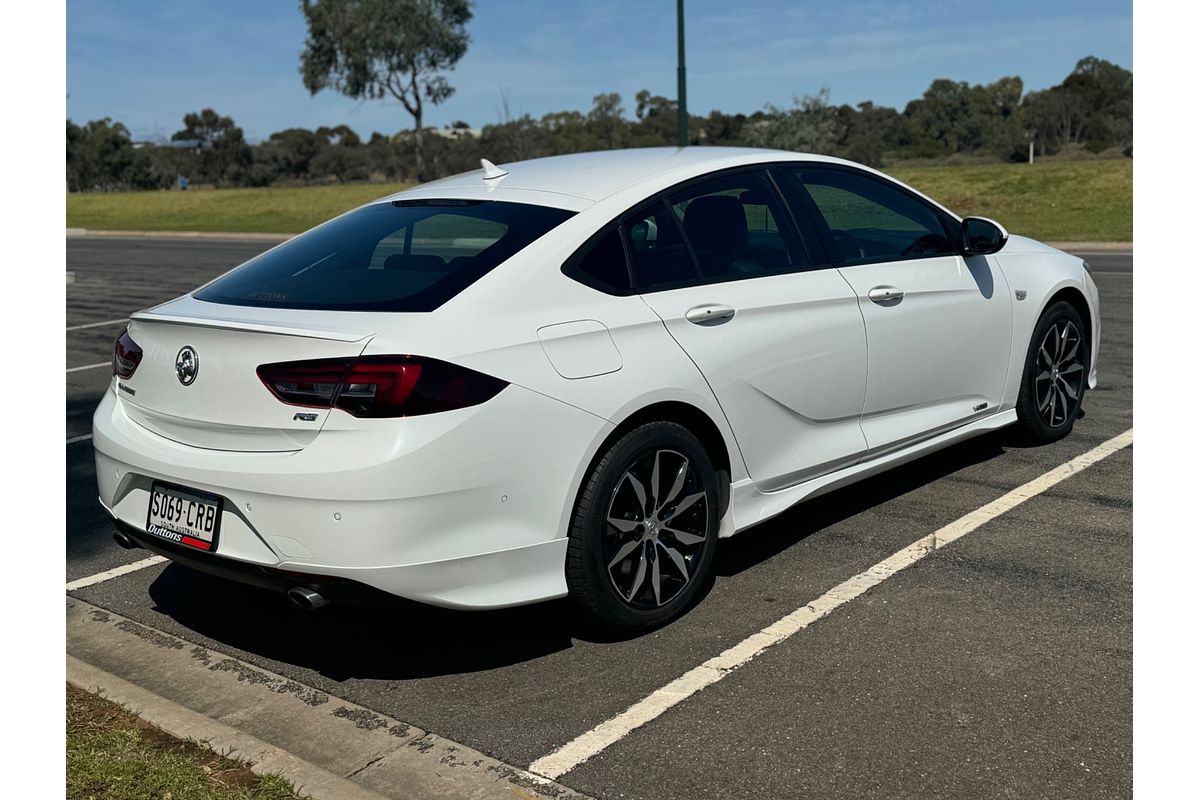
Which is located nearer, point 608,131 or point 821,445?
point 821,445

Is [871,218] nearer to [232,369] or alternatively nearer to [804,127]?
[232,369]

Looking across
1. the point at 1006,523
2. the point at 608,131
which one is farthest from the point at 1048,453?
the point at 608,131

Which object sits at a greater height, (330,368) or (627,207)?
(627,207)

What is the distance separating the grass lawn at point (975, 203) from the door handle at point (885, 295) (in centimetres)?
1867

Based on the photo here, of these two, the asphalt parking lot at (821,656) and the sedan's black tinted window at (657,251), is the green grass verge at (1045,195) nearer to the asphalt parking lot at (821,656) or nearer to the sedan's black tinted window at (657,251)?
the asphalt parking lot at (821,656)

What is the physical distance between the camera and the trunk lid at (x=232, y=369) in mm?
3688

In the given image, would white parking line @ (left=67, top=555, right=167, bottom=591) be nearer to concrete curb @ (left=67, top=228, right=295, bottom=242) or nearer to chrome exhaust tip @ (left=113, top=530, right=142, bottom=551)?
chrome exhaust tip @ (left=113, top=530, right=142, bottom=551)

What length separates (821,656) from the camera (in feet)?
13.4

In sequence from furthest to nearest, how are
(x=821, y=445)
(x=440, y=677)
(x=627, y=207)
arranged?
1. (x=821, y=445)
2. (x=627, y=207)
3. (x=440, y=677)

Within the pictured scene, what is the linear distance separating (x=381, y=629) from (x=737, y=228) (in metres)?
2.10

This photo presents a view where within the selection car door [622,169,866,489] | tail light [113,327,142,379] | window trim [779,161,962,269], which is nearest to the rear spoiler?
tail light [113,327,142,379]
